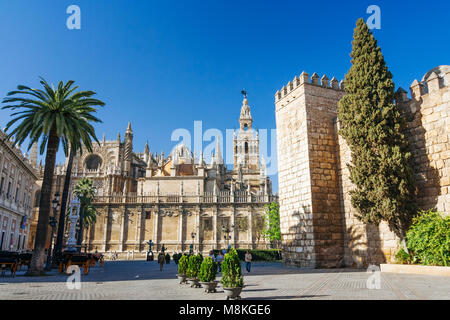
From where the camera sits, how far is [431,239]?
1233 centimetres

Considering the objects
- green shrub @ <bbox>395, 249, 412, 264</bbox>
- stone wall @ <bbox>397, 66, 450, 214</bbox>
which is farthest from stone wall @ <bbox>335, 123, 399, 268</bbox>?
stone wall @ <bbox>397, 66, 450, 214</bbox>

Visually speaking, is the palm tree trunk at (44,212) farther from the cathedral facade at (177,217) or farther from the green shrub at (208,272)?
the cathedral facade at (177,217)

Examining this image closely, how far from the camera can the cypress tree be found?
13859 millimetres

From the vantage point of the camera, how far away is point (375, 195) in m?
14.2

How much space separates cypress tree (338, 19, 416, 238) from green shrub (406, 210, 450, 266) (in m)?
0.89

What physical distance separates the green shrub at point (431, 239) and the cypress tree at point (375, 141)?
35.1 inches

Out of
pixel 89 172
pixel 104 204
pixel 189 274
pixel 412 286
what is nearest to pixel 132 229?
pixel 104 204

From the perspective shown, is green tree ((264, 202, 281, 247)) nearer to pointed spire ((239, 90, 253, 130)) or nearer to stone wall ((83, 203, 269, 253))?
stone wall ((83, 203, 269, 253))

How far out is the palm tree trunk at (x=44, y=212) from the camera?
1595cm

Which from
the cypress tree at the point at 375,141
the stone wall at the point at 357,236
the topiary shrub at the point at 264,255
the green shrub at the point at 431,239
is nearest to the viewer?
the green shrub at the point at 431,239

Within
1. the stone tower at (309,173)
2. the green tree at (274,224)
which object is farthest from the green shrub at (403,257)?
the green tree at (274,224)

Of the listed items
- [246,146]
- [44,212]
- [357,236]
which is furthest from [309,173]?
[246,146]

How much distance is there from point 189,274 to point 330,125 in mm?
12207

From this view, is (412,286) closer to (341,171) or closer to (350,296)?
(350,296)
